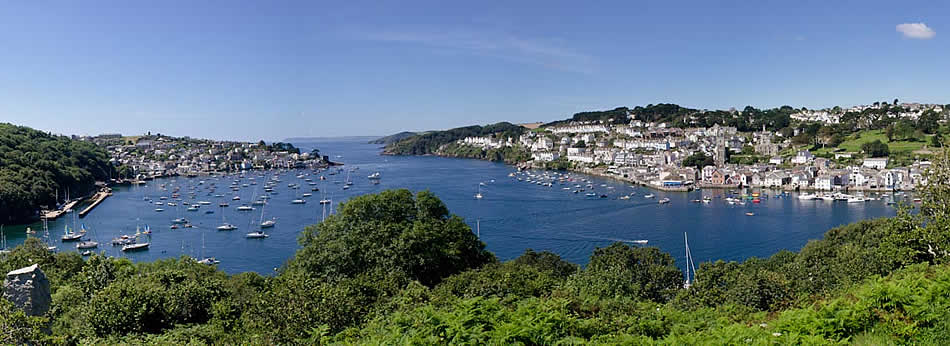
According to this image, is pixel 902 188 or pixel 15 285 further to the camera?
pixel 902 188

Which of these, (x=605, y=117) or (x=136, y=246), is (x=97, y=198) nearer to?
(x=136, y=246)

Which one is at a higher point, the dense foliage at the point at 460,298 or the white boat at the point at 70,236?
the dense foliage at the point at 460,298

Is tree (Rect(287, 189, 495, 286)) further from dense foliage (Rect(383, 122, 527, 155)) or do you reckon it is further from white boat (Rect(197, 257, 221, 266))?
dense foliage (Rect(383, 122, 527, 155))

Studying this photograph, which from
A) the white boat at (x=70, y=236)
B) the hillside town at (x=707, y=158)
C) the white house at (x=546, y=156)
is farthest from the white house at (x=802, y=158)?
the white boat at (x=70, y=236)

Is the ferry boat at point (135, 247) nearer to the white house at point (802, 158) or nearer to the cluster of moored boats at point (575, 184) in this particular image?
the cluster of moored boats at point (575, 184)

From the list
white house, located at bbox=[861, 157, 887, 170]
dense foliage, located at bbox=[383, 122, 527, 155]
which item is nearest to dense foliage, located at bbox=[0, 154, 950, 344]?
white house, located at bbox=[861, 157, 887, 170]

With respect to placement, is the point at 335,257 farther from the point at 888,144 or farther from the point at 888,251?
the point at 888,144

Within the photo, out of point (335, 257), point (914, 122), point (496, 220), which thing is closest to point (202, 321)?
point (335, 257)
